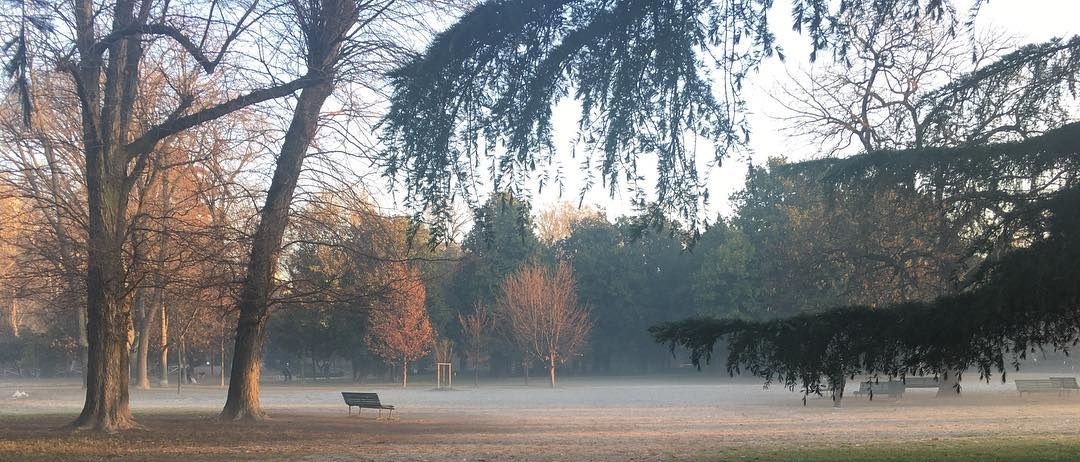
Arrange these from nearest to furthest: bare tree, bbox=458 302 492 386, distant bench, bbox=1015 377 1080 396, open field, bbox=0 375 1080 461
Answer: open field, bbox=0 375 1080 461, distant bench, bbox=1015 377 1080 396, bare tree, bbox=458 302 492 386

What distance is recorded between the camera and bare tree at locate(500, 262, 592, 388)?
59.6 meters

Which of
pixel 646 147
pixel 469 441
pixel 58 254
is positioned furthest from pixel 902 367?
pixel 58 254

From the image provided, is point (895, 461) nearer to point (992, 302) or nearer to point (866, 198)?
point (866, 198)

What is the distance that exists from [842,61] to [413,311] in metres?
48.2

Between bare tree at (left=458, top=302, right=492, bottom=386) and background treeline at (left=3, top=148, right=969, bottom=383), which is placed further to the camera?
bare tree at (left=458, top=302, right=492, bottom=386)

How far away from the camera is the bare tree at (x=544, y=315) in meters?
59.6

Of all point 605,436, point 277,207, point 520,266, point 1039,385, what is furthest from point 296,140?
point 520,266

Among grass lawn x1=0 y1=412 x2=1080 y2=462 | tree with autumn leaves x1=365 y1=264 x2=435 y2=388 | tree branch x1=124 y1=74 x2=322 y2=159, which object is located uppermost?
tree branch x1=124 y1=74 x2=322 y2=159

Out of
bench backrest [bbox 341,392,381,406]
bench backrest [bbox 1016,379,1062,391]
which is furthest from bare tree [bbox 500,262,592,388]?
bench backrest [bbox 341,392,381,406]

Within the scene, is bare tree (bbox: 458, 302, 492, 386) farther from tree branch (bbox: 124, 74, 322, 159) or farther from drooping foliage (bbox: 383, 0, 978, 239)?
drooping foliage (bbox: 383, 0, 978, 239)

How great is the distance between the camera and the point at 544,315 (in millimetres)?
59750

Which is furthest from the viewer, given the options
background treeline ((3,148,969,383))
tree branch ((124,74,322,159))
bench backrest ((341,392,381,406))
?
bench backrest ((341,392,381,406))

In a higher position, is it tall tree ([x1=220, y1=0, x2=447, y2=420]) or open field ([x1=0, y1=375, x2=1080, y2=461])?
tall tree ([x1=220, y1=0, x2=447, y2=420])

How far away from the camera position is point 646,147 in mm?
9117
